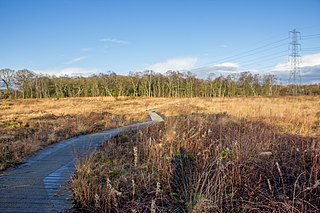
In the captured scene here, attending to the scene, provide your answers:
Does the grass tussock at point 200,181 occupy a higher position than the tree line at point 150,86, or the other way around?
the tree line at point 150,86

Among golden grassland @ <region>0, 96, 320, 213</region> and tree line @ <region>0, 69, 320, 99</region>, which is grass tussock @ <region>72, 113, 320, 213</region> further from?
tree line @ <region>0, 69, 320, 99</region>

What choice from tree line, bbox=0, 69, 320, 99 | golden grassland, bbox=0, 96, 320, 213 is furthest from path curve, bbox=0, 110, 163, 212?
tree line, bbox=0, 69, 320, 99

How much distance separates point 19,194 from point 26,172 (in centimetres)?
126

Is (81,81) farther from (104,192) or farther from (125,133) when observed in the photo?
(104,192)

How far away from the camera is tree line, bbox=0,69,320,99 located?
6012 cm

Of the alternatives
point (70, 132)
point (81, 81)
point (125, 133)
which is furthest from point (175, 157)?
point (81, 81)

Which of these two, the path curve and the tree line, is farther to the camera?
the tree line

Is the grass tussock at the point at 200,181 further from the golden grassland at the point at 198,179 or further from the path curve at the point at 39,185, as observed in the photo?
the path curve at the point at 39,185

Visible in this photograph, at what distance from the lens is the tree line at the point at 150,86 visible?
6012 cm

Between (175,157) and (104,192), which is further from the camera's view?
(175,157)

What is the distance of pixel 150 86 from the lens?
211ft

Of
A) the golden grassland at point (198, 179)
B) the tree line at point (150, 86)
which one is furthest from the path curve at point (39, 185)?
the tree line at point (150, 86)

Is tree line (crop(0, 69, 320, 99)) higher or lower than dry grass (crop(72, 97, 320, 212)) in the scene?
higher

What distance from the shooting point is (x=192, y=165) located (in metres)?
4.67
